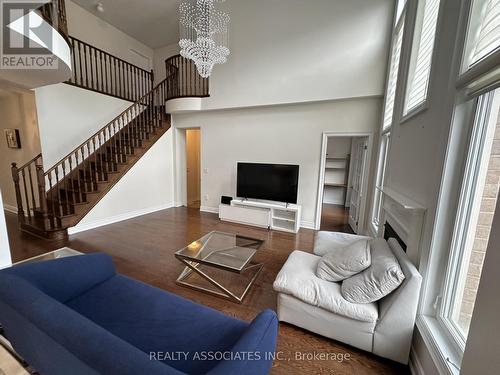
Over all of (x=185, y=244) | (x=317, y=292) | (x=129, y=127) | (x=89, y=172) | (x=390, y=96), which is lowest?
(x=185, y=244)

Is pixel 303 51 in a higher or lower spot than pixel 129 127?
higher

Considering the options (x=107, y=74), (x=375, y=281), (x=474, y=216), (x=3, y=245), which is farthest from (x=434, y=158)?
(x=107, y=74)

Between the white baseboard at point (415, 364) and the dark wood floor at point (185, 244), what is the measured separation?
0.07m

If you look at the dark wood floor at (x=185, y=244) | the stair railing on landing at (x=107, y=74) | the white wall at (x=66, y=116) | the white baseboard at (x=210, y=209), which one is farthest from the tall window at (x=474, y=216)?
the stair railing on landing at (x=107, y=74)

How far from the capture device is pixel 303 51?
387 centimetres

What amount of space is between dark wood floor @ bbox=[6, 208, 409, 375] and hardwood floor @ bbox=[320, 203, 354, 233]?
71 cm

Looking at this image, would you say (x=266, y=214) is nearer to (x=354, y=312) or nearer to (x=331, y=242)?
(x=331, y=242)

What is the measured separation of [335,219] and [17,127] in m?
7.69

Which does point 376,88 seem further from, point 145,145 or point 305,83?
point 145,145

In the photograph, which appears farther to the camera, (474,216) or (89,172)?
(89,172)

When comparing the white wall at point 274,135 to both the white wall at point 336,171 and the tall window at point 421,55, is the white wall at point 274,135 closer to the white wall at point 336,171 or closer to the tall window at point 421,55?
the tall window at point 421,55

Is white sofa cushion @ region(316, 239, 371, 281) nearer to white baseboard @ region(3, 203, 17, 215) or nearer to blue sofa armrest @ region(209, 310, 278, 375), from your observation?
blue sofa armrest @ region(209, 310, 278, 375)

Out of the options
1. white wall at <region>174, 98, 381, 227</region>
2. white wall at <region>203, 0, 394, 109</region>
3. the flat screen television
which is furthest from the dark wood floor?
white wall at <region>203, 0, 394, 109</region>

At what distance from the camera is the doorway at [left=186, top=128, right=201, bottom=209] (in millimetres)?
6184
